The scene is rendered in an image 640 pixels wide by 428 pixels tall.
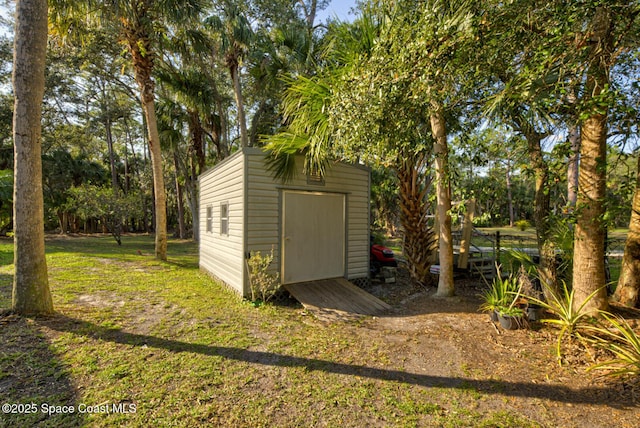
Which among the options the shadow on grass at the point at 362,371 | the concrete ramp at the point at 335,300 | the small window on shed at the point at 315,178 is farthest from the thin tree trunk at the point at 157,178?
the concrete ramp at the point at 335,300

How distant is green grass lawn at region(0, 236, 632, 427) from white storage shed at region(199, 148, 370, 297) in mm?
1029

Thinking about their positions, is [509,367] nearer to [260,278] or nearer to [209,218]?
[260,278]

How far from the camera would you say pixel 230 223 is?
569 cm

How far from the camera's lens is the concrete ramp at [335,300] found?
464cm

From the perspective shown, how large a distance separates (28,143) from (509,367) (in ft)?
21.1

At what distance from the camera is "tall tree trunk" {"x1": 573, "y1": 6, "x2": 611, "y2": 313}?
2730 mm

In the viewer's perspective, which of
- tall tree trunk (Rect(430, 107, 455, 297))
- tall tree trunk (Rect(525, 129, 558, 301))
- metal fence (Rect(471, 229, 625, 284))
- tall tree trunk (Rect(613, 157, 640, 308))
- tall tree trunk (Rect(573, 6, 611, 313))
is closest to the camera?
tall tree trunk (Rect(573, 6, 611, 313))

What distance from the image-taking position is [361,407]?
2.38 meters

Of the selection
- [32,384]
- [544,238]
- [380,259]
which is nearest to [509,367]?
[544,238]

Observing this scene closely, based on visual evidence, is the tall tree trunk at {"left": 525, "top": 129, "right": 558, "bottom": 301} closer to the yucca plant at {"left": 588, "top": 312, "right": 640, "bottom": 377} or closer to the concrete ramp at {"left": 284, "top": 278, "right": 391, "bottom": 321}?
the yucca plant at {"left": 588, "top": 312, "right": 640, "bottom": 377}

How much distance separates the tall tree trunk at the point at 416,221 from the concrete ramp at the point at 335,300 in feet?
5.10

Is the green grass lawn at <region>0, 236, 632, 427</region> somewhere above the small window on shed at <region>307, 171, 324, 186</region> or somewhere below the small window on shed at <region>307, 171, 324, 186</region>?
below

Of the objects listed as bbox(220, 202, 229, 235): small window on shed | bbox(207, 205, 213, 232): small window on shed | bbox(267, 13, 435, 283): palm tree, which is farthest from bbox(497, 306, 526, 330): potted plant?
bbox(207, 205, 213, 232): small window on shed

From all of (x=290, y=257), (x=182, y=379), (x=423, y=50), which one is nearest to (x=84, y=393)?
(x=182, y=379)
